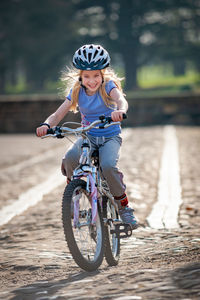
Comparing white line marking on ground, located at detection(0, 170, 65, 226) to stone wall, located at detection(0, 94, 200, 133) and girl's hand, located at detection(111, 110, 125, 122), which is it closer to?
girl's hand, located at detection(111, 110, 125, 122)

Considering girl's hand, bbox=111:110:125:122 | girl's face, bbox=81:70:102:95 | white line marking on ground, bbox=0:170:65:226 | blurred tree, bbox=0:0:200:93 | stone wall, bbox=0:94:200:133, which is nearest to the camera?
girl's hand, bbox=111:110:125:122

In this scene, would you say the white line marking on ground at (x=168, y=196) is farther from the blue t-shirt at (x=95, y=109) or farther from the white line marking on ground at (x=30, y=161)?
the white line marking on ground at (x=30, y=161)

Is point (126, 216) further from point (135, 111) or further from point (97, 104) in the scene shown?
point (135, 111)

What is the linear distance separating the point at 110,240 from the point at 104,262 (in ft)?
0.59

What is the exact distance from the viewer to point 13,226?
6.57 meters

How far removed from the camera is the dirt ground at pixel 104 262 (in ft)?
12.6

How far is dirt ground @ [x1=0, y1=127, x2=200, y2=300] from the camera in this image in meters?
3.84

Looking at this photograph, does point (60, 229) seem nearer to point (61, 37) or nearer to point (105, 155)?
point (105, 155)

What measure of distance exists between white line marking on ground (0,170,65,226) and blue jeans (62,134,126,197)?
217cm

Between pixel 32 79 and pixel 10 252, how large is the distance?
173ft

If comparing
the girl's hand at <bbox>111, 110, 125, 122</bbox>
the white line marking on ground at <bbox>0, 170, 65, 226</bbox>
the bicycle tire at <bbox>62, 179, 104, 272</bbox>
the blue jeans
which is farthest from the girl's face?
the white line marking on ground at <bbox>0, 170, 65, 226</bbox>

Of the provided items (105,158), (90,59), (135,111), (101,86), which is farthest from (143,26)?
(105,158)

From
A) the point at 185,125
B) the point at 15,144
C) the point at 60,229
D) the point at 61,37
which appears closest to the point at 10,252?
the point at 60,229

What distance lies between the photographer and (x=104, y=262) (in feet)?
16.7
